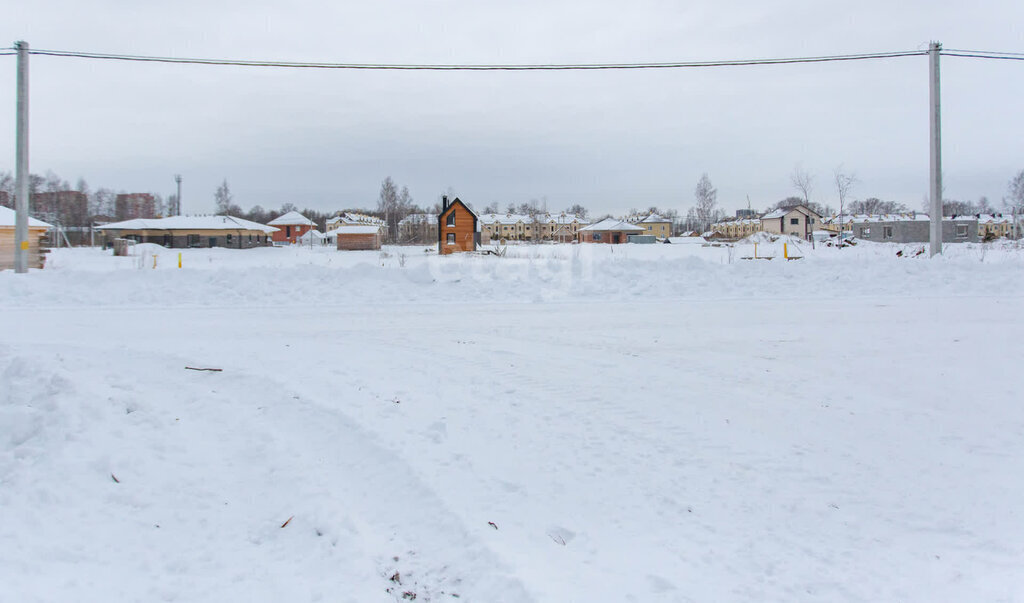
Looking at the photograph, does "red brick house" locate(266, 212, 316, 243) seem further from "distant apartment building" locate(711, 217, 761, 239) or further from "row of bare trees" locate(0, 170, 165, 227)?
"distant apartment building" locate(711, 217, 761, 239)

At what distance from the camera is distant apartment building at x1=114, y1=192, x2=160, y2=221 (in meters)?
124

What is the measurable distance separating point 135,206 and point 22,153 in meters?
126

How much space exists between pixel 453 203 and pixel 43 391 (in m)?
46.0

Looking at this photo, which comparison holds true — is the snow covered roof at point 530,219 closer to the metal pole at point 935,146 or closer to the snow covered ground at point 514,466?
the metal pole at point 935,146

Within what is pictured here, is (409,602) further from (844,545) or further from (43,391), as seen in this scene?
(43,391)

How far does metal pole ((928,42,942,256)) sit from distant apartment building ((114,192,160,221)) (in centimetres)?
13216

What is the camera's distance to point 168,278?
17812 millimetres

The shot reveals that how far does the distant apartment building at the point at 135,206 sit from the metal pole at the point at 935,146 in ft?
434

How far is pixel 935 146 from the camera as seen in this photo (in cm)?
2131

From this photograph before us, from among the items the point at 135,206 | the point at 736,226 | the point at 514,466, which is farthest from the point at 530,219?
the point at 514,466

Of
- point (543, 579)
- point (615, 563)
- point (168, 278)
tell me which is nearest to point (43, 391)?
point (543, 579)

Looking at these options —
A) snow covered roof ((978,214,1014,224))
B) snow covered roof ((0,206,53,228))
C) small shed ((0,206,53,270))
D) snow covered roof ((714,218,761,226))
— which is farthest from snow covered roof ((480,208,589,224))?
small shed ((0,206,53,270))

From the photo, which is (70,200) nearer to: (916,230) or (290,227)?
(290,227)

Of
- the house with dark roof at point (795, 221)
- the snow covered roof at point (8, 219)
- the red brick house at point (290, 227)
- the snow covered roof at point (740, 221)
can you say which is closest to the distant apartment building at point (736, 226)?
the snow covered roof at point (740, 221)
